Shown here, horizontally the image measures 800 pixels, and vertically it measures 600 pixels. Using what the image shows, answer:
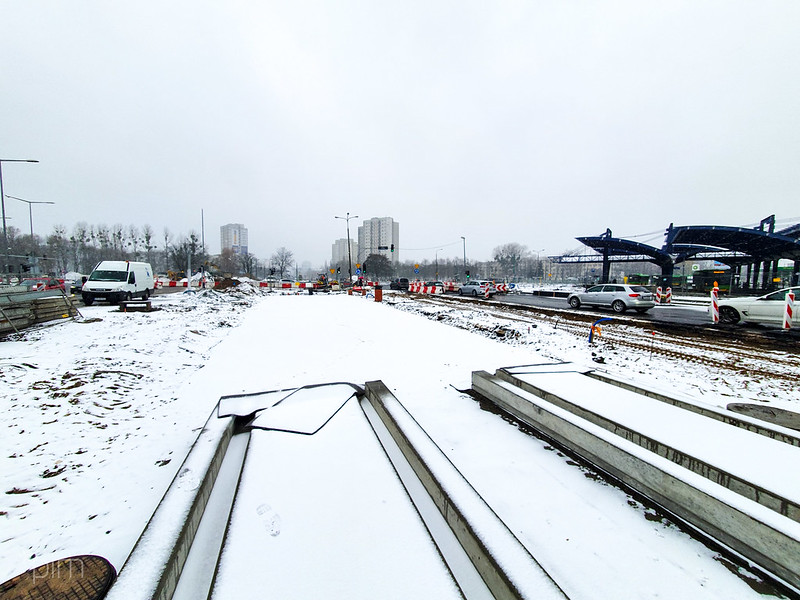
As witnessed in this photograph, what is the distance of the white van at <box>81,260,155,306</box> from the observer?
53.6ft

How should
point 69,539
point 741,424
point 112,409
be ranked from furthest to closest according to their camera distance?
point 112,409 < point 741,424 < point 69,539

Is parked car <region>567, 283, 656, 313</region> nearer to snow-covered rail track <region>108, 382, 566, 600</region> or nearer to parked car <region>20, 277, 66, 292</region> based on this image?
snow-covered rail track <region>108, 382, 566, 600</region>

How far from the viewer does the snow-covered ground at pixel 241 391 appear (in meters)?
2.24

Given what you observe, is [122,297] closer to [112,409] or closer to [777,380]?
[112,409]

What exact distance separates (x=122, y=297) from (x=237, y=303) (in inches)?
211

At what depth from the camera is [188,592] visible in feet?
6.11

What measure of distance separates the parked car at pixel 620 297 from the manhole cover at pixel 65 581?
19.1 meters

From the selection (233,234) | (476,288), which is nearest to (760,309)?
(476,288)

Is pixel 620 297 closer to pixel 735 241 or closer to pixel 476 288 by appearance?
pixel 476 288

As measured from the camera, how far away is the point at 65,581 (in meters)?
1.90

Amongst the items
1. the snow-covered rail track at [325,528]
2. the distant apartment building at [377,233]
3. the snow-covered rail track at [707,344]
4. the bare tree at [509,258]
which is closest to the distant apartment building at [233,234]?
the distant apartment building at [377,233]

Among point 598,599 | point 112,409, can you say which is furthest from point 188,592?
point 112,409

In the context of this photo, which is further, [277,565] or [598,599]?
[277,565]

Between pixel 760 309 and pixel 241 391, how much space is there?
53.1 feet
